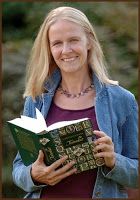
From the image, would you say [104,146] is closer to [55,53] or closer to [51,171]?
[51,171]

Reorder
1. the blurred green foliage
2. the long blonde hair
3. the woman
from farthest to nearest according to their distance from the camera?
the blurred green foliage
the long blonde hair
the woman

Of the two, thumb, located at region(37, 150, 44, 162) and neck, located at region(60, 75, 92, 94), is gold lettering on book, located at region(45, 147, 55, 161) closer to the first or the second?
thumb, located at region(37, 150, 44, 162)

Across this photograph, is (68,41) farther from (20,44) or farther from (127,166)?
(20,44)

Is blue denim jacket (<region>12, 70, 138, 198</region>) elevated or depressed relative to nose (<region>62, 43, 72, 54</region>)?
depressed

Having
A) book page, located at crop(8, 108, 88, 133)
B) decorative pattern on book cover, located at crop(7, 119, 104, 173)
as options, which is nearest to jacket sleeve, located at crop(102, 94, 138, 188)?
decorative pattern on book cover, located at crop(7, 119, 104, 173)

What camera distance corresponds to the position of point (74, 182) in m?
2.61

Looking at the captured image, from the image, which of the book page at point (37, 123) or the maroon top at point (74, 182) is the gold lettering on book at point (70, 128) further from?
the maroon top at point (74, 182)

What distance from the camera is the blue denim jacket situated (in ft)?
8.51

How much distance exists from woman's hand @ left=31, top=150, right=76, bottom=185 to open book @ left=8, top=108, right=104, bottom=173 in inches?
0.9

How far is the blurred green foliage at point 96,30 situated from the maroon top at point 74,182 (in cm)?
163

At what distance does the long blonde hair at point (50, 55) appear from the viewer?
2.71 metres

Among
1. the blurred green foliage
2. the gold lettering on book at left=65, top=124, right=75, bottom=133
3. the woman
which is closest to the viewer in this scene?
the gold lettering on book at left=65, top=124, right=75, bottom=133

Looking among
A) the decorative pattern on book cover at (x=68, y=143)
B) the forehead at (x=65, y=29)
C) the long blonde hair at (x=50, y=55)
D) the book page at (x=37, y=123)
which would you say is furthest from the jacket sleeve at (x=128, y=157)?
the forehead at (x=65, y=29)

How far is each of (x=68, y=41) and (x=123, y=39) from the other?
2086mm
